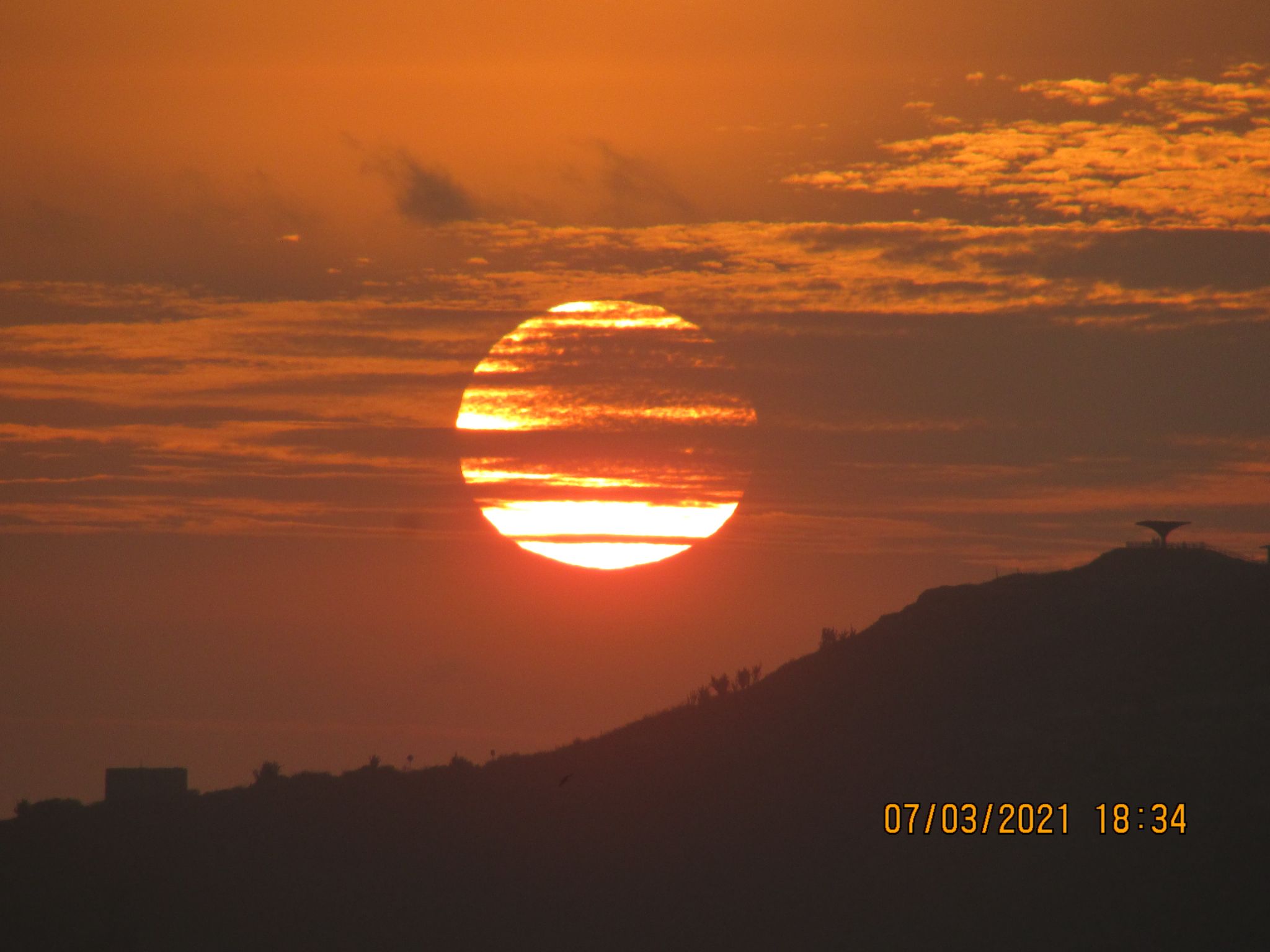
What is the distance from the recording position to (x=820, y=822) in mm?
75938

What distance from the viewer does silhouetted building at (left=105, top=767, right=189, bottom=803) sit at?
89.1 meters

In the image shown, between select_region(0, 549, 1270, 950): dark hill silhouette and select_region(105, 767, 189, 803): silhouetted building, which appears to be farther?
select_region(105, 767, 189, 803): silhouetted building

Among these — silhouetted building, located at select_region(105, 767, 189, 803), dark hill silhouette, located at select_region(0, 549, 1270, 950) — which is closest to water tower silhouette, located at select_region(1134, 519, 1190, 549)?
dark hill silhouette, located at select_region(0, 549, 1270, 950)

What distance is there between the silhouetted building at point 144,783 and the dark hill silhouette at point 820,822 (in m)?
2.05

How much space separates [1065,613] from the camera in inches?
3386

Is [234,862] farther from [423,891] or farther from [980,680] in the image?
[980,680]

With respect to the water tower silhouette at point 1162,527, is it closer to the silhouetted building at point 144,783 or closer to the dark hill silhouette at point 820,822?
the dark hill silhouette at point 820,822

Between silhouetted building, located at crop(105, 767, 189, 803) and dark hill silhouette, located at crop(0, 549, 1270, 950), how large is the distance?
→ 6.72 feet

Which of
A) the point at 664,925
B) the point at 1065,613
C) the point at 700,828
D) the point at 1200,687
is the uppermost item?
the point at 1065,613

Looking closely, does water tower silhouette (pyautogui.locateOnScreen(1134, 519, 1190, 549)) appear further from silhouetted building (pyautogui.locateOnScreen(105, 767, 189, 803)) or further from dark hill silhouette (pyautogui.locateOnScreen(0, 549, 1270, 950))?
silhouetted building (pyautogui.locateOnScreen(105, 767, 189, 803))

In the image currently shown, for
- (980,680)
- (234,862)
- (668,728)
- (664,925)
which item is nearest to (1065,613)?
(980,680)

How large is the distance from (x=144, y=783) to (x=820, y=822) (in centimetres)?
3718

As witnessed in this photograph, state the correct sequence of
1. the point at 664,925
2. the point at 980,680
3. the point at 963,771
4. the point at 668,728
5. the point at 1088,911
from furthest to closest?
1. the point at 668,728
2. the point at 980,680
3. the point at 963,771
4. the point at 664,925
5. the point at 1088,911

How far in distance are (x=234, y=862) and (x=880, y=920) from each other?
31.1 metres
